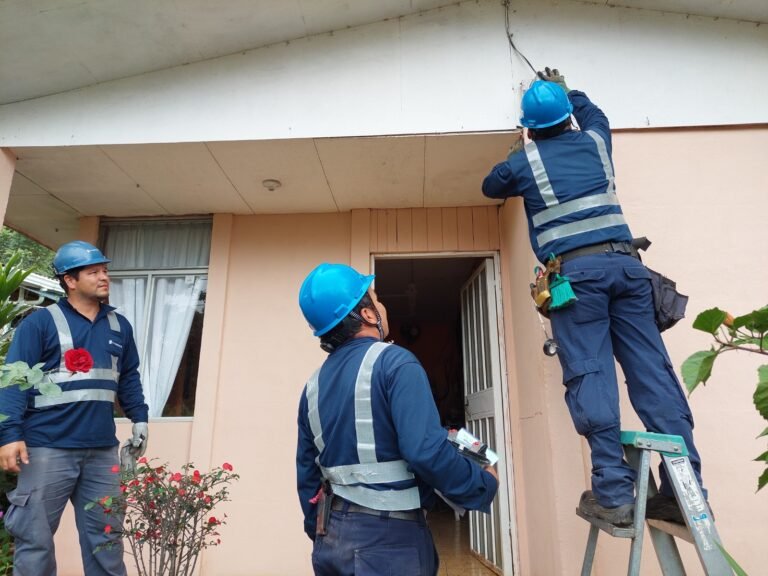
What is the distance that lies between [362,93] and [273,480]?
103 inches

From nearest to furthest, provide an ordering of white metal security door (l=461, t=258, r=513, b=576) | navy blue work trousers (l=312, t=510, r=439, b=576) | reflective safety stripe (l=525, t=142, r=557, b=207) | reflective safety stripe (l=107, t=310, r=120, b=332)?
navy blue work trousers (l=312, t=510, r=439, b=576)
reflective safety stripe (l=525, t=142, r=557, b=207)
reflective safety stripe (l=107, t=310, r=120, b=332)
white metal security door (l=461, t=258, r=513, b=576)

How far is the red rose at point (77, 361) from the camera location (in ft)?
7.16

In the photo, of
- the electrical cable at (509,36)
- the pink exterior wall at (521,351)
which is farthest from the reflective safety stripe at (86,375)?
the electrical cable at (509,36)

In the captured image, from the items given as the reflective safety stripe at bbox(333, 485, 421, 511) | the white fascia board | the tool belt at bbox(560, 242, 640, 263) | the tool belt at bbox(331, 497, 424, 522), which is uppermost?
the white fascia board

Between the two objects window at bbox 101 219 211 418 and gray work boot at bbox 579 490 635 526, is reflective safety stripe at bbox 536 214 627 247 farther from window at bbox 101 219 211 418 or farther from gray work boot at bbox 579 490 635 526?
window at bbox 101 219 211 418

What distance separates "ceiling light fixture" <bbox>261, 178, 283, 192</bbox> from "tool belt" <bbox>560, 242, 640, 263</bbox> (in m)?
2.25

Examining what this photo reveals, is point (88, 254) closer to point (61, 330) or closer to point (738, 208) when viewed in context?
point (61, 330)

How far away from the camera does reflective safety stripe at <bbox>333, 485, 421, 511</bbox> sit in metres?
1.34

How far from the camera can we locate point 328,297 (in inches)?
59.5

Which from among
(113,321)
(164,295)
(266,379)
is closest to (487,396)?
(266,379)

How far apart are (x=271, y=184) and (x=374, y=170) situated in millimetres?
754

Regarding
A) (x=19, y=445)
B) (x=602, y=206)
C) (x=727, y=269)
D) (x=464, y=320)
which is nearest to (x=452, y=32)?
(x=602, y=206)

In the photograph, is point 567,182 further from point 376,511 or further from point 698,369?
point 376,511

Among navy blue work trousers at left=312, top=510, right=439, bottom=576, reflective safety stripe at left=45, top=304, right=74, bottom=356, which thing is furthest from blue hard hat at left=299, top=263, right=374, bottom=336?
reflective safety stripe at left=45, top=304, right=74, bottom=356
